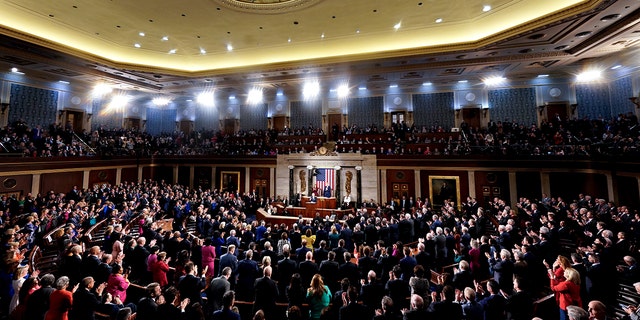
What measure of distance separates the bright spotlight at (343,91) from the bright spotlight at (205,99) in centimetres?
1019

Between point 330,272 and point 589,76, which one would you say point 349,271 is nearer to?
point 330,272

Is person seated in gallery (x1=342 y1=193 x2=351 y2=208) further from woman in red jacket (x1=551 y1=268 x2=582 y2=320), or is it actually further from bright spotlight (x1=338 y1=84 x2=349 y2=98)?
woman in red jacket (x1=551 y1=268 x2=582 y2=320)

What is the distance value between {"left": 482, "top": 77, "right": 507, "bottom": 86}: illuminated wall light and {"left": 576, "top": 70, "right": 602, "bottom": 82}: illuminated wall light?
13.4ft

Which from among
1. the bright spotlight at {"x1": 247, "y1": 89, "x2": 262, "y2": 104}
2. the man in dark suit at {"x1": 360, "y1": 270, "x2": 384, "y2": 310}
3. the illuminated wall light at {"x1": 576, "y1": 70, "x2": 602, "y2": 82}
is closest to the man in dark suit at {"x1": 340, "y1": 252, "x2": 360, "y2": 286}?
the man in dark suit at {"x1": 360, "y1": 270, "x2": 384, "y2": 310}

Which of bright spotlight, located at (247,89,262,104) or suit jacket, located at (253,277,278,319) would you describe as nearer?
suit jacket, located at (253,277,278,319)

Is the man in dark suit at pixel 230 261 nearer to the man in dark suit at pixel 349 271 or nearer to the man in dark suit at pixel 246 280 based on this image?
the man in dark suit at pixel 246 280

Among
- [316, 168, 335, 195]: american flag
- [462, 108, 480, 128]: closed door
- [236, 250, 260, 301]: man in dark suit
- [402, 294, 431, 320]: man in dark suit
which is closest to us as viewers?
[402, 294, 431, 320]: man in dark suit

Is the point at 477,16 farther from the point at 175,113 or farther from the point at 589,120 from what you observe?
the point at 175,113

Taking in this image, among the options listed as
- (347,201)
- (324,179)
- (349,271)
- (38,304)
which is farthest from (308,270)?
(324,179)

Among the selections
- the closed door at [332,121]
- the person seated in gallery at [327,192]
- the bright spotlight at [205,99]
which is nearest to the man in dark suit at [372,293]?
the person seated in gallery at [327,192]

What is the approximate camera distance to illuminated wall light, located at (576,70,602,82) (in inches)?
645

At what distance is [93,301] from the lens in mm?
4023

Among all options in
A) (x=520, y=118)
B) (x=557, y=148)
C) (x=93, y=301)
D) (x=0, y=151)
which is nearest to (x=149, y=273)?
(x=93, y=301)

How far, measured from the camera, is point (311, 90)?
2161 centimetres
